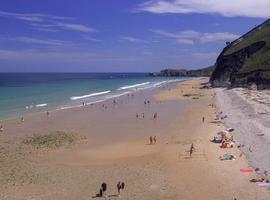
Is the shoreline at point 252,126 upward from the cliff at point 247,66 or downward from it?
downward

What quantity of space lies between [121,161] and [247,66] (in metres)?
57.6

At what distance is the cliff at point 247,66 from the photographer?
7169cm

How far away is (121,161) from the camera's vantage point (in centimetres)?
2727

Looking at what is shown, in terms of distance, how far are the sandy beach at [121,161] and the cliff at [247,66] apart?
2940 cm

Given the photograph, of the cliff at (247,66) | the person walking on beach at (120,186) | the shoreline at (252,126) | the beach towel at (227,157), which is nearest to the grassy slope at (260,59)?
the cliff at (247,66)

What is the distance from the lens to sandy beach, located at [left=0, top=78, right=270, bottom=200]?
20.4 meters

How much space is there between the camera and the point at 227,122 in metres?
41.2

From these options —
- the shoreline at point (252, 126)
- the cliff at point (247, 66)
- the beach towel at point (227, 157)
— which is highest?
the cliff at point (247, 66)

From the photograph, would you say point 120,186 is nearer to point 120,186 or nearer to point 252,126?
point 120,186

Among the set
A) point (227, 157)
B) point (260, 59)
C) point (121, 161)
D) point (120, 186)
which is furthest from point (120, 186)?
point (260, 59)

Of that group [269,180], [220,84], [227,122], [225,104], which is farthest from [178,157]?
[220,84]

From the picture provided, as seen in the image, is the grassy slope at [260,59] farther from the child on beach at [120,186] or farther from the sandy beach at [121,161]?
the child on beach at [120,186]

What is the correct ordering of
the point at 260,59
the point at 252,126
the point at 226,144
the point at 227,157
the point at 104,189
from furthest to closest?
the point at 260,59 < the point at 252,126 < the point at 226,144 < the point at 227,157 < the point at 104,189

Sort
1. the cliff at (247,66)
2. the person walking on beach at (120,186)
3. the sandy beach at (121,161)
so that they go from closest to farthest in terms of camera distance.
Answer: the person walking on beach at (120,186), the sandy beach at (121,161), the cliff at (247,66)
